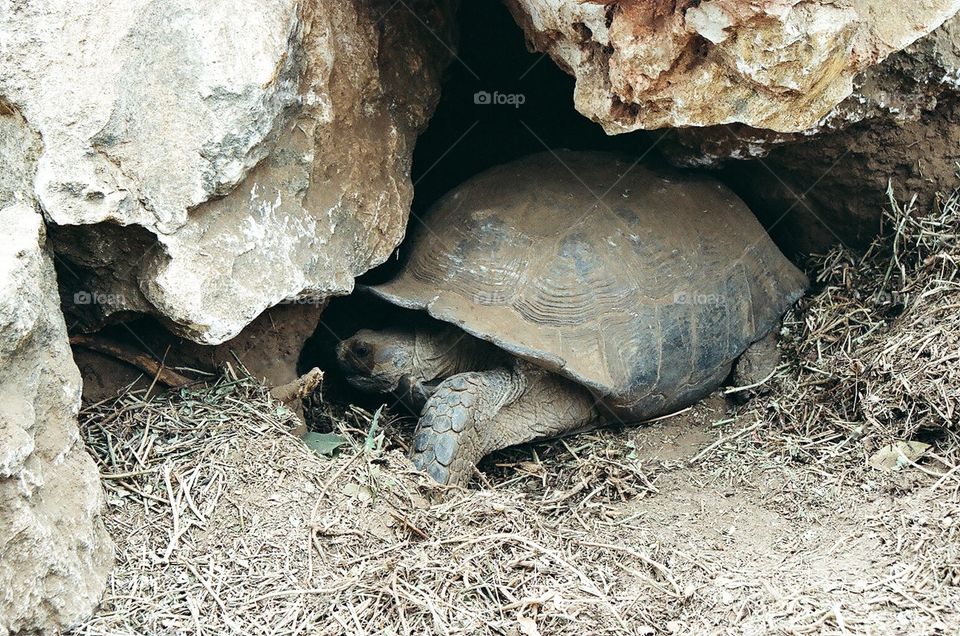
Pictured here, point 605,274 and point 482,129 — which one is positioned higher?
point 482,129

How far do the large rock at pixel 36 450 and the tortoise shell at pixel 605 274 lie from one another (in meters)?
1.43

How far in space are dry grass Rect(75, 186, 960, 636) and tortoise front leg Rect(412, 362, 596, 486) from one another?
0.43 ft

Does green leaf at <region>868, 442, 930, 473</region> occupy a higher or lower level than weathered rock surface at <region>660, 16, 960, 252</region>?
lower

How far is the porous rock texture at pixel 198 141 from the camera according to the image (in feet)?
7.70

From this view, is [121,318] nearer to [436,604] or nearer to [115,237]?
[115,237]

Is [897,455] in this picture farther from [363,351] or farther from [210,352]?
[210,352]

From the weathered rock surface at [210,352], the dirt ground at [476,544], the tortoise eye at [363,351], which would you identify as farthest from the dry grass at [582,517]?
the tortoise eye at [363,351]

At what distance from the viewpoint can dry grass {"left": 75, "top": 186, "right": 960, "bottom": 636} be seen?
89.6 inches

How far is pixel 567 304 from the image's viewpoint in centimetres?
343

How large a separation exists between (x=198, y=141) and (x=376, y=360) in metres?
1.29

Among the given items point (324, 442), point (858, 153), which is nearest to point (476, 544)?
point (324, 442)

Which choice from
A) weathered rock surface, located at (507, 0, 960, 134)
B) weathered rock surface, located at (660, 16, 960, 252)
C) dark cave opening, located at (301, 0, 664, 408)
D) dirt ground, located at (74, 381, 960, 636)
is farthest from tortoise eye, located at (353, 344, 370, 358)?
weathered rock surface, located at (660, 16, 960, 252)

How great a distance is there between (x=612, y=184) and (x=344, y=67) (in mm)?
1272

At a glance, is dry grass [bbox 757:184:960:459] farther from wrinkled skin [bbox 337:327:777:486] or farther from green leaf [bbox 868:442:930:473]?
wrinkled skin [bbox 337:327:777:486]
